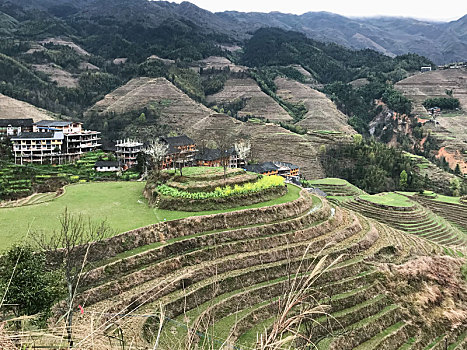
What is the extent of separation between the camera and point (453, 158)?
203ft

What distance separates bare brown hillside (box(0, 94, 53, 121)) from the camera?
54.8m

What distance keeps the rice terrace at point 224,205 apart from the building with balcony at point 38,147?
226 mm

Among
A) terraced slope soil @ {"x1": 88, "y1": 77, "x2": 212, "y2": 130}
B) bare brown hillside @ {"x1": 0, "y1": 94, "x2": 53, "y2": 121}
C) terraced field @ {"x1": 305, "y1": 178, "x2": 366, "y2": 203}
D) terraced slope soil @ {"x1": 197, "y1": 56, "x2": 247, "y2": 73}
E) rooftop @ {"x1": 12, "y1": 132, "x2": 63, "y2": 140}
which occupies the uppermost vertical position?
terraced slope soil @ {"x1": 197, "y1": 56, "x2": 247, "y2": 73}

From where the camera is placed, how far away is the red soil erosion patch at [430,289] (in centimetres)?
1586

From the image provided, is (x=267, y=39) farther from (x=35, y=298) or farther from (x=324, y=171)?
(x=35, y=298)

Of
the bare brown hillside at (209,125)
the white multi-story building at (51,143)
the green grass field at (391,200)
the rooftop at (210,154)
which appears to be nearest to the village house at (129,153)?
the white multi-story building at (51,143)

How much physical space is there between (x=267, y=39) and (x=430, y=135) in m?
87.6

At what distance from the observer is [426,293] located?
56.1 feet

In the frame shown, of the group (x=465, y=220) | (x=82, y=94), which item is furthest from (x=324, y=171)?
(x=82, y=94)

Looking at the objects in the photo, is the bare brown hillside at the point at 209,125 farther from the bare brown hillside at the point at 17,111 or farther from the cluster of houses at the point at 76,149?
the bare brown hillside at the point at 17,111

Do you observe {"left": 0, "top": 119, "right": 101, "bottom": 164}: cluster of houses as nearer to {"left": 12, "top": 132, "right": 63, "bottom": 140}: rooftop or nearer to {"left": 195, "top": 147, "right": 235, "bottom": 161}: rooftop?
{"left": 12, "top": 132, "right": 63, "bottom": 140}: rooftop

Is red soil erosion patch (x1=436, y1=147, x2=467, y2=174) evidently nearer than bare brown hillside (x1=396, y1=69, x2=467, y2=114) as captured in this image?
Yes

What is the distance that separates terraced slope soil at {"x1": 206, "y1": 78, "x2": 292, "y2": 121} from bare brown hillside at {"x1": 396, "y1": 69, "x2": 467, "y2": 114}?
35.2 m

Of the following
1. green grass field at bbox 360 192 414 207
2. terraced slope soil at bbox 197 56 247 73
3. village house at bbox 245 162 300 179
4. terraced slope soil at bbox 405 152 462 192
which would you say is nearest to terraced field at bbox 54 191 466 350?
green grass field at bbox 360 192 414 207
